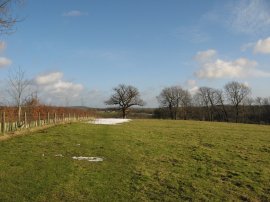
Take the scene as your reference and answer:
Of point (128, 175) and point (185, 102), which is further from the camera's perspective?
point (185, 102)

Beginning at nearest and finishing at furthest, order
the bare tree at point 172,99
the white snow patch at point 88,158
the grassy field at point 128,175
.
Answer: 1. the grassy field at point 128,175
2. the white snow patch at point 88,158
3. the bare tree at point 172,99

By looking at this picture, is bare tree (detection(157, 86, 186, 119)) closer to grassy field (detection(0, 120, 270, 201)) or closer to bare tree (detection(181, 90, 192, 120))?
bare tree (detection(181, 90, 192, 120))

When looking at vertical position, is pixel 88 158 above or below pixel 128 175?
above

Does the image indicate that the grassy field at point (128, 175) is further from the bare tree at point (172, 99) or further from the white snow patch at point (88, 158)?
the bare tree at point (172, 99)

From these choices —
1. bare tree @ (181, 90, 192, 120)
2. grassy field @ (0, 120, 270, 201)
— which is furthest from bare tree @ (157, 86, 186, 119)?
grassy field @ (0, 120, 270, 201)

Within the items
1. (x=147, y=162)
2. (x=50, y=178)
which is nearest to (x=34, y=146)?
(x=147, y=162)

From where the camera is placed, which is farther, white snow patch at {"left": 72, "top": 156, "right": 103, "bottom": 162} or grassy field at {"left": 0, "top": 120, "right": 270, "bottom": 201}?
white snow patch at {"left": 72, "top": 156, "right": 103, "bottom": 162}

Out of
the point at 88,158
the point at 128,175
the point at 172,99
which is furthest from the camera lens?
the point at 172,99

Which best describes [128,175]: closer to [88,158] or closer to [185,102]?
[88,158]

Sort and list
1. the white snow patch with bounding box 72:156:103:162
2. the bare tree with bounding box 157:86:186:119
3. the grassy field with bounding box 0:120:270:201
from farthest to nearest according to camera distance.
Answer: the bare tree with bounding box 157:86:186:119 < the white snow patch with bounding box 72:156:103:162 < the grassy field with bounding box 0:120:270:201

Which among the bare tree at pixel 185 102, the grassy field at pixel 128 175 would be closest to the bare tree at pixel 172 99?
the bare tree at pixel 185 102

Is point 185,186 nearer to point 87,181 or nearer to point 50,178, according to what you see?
point 87,181

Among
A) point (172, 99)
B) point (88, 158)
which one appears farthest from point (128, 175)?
point (172, 99)

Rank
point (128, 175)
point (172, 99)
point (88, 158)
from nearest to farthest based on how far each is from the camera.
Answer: point (128, 175), point (88, 158), point (172, 99)
